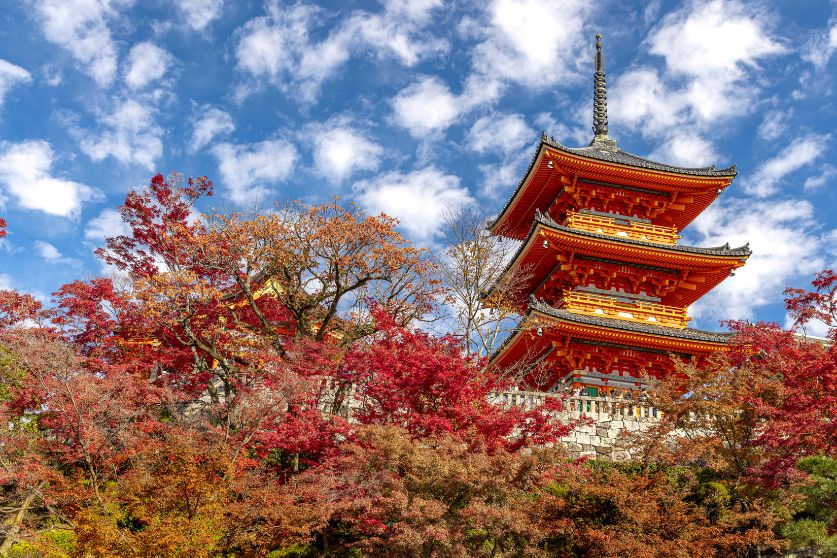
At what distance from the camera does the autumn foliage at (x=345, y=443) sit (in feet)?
36.6

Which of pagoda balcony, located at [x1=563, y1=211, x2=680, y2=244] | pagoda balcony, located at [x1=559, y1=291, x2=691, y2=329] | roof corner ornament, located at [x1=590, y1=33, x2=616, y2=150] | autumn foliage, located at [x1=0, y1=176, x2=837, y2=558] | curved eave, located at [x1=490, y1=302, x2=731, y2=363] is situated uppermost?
roof corner ornament, located at [x1=590, y1=33, x2=616, y2=150]

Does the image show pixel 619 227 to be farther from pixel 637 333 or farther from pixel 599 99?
pixel 599 99

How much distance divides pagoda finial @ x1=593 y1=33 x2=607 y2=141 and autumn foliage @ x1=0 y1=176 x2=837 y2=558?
626 inches

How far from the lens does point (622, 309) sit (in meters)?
24.7

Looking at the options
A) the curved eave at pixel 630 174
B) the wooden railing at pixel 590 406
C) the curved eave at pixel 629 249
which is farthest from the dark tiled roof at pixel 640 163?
the wooden railing at pixel 590 406

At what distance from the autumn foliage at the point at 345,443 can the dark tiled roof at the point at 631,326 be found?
113 inches

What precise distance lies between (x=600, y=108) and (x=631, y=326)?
1509 centimetres

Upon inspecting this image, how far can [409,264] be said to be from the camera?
20234 millimetres

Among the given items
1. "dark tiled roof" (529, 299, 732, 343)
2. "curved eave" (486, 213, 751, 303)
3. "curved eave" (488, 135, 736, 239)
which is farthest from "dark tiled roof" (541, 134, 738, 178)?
"dark tiled roof" (529, 299, 732, 343)

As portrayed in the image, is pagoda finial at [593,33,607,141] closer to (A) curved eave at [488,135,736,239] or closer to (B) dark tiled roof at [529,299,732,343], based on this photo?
(A) curved eave at [488,135,736,239]

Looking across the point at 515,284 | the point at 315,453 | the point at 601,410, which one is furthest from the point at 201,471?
the point at 515,284

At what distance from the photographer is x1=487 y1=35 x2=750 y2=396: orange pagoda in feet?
74.8

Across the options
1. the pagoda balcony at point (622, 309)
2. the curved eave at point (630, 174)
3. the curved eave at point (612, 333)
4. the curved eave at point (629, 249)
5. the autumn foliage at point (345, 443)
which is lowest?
the autumn foliage at point (345, 443)

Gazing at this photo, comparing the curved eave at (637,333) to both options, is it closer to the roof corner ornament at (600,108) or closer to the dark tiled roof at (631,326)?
the dark tiled roof at (631,326)
